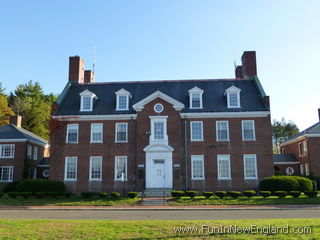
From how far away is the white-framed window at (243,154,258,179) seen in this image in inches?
1175

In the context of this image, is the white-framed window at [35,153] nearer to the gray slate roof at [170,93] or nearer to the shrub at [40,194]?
the gray slate roof at [170,93]

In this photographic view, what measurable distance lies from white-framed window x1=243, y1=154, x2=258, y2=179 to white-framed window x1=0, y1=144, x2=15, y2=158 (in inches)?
1089


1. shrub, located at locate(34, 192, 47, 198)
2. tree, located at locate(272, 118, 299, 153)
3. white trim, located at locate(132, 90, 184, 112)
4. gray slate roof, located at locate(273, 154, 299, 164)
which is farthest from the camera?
tree, located at locate(272, 118, 299, 153)

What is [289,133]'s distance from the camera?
7694cm

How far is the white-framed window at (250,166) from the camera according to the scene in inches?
1175

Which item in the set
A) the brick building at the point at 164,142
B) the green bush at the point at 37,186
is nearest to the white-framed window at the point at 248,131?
the brick building at the point at 164,142

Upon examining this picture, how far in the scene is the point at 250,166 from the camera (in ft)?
98.5

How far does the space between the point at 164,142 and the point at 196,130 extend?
349cm

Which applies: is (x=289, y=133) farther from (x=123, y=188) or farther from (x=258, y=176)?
(x=123, y=188)

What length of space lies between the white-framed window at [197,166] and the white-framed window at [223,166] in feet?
5.42

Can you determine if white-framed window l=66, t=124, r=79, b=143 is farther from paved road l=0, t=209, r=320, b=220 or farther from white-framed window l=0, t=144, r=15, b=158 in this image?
paved road l=0, t=209, r=320, b=220

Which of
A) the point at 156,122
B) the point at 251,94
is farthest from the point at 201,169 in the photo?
the point at 251,94

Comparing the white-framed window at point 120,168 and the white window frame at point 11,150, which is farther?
the white window frame at point 11,150

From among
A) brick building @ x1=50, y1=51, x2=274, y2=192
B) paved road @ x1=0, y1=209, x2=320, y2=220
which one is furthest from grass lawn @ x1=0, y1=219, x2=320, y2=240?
brick building @ x1=50, y1=51, x2=274, y2=192
